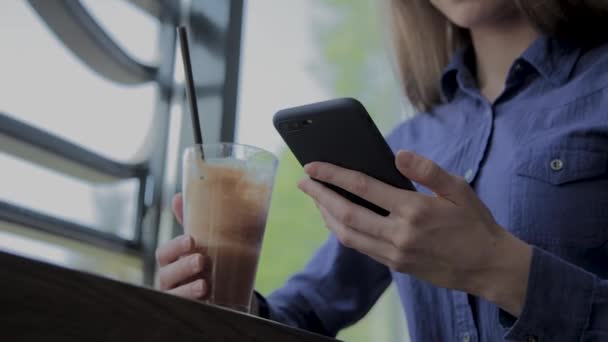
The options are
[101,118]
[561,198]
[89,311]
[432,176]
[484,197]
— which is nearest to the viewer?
[89,311]

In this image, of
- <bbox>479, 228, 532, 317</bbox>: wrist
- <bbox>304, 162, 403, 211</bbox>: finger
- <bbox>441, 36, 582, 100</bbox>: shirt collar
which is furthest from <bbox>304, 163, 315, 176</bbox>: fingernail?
<bbox>441, 36, 582, 100</bbox>: shirt collar

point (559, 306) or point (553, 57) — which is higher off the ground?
point (553, 57)

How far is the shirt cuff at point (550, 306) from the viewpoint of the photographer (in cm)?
91

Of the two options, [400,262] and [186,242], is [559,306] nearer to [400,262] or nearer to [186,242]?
[400,262]

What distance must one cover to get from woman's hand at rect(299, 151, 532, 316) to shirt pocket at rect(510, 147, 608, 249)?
0.29 meters

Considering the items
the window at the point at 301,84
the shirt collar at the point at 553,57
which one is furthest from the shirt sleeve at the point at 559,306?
the window at the point at 301,84

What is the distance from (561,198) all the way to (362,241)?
1.38 ft

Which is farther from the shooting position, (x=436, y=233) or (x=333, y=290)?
(x=333, y=290)

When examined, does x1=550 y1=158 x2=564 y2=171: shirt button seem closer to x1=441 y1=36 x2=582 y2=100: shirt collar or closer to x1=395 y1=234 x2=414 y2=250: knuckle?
x1=441 y1=36 x2=582 y2=100: shirt collar

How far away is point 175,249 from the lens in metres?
1.01

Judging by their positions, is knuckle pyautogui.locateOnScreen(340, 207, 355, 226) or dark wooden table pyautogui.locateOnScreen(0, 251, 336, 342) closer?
dark wooden table pyautogui.locateOnScreen(0, 251, 336, 342)

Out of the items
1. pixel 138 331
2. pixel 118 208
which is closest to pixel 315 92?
pixel 118 208

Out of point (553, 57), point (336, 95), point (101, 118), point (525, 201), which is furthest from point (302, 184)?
point (336, 95)

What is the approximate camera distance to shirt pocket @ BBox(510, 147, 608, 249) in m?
1.16
